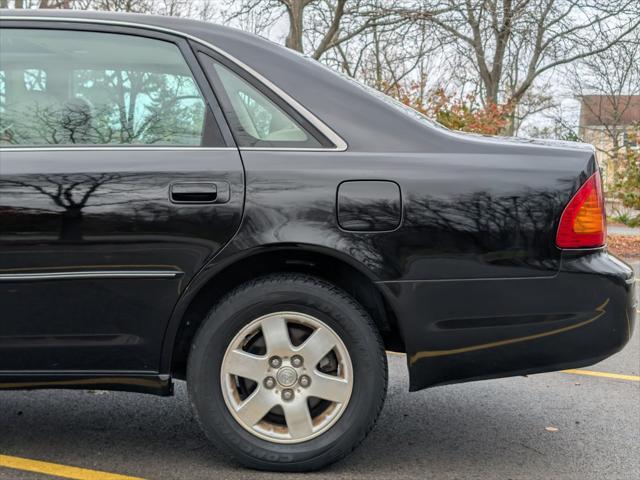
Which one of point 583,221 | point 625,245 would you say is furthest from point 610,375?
point 625,245

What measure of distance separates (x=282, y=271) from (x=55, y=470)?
1.18 metres

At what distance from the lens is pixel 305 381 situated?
2816mm

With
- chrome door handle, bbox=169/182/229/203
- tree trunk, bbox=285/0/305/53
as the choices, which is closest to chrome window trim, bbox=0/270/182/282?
chrome door handle, bbox=169/182/229/203

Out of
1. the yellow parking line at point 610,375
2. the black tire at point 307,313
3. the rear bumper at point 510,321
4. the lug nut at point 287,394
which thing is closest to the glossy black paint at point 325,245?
the rear bumper at point 510,321

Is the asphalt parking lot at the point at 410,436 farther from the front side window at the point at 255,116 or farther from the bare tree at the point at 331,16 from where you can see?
the bare tree at the point at 331,16

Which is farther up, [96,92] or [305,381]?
[96,92]

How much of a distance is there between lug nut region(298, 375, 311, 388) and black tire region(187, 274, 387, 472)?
0.18 m

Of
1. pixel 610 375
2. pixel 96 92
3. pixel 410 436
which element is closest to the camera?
pixel 96 92

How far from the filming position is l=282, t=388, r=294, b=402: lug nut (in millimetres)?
2820

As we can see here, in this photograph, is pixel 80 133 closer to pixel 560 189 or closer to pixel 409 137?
pixel 409 137

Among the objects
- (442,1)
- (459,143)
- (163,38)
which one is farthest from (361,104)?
(442,1)

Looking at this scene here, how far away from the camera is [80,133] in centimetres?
289

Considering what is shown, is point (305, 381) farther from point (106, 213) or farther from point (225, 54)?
point (225, 54)

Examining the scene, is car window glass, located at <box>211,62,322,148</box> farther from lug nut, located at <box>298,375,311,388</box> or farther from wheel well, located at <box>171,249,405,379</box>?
lug nut, located at <box>298,375,311,388</box>
